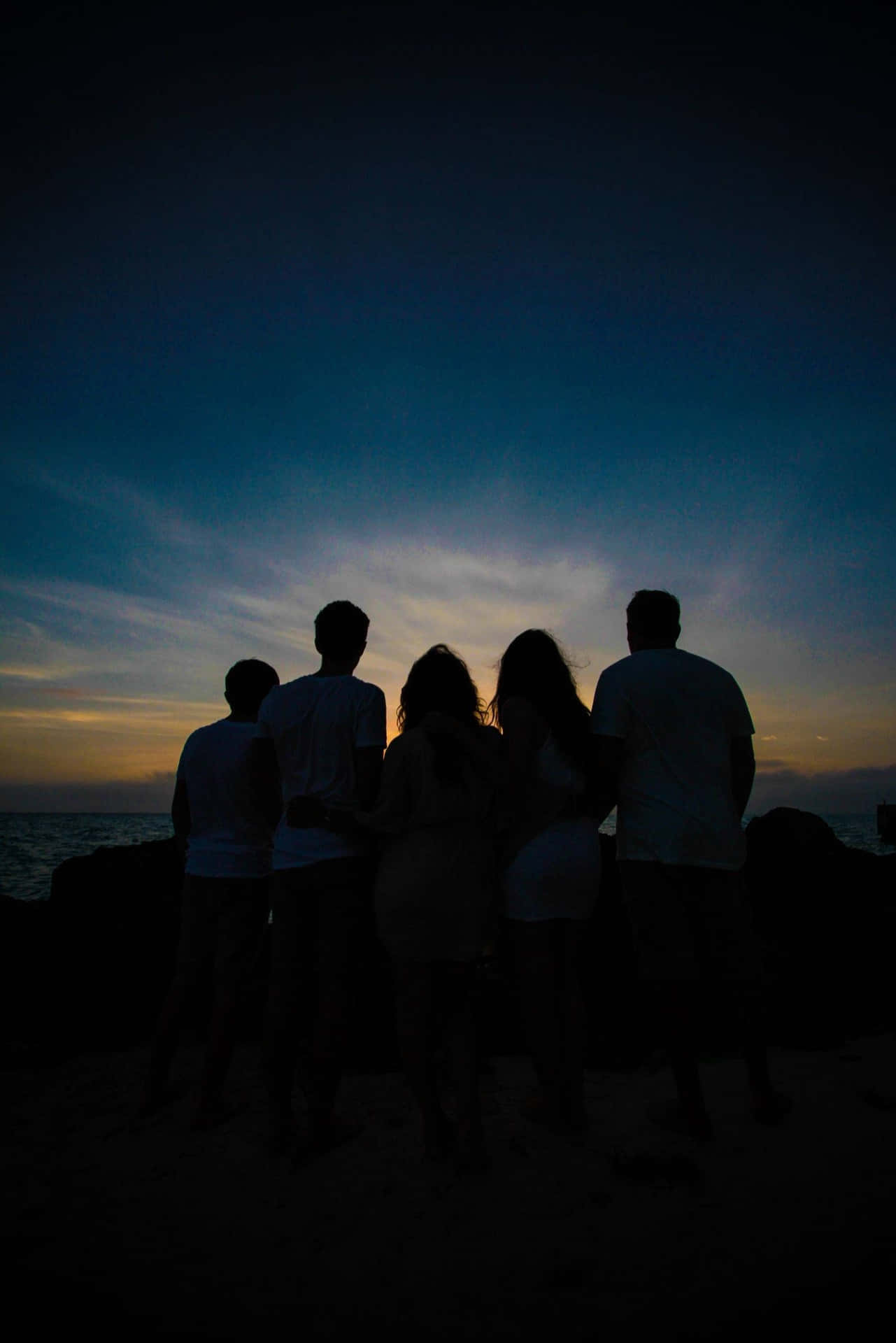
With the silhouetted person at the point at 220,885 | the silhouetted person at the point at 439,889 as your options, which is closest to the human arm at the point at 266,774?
the silhouetted person at the point at 220,885

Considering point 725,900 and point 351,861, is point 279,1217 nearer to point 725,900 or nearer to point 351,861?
point 351,861

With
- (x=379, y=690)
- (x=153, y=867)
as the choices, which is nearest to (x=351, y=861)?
(x=379, y=690)

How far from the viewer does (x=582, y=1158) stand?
3.01m

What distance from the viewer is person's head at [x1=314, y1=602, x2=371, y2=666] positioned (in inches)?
144

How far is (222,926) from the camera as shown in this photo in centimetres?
386

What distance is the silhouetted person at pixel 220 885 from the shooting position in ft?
12.6

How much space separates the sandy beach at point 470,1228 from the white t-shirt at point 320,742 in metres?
1.39

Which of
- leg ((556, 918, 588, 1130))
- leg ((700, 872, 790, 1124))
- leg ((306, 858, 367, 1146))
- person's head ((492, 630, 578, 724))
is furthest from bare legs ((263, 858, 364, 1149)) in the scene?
leg ((700, 872, 790, 1124))

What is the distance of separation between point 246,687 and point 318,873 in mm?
1379

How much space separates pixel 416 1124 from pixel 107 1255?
157 cm

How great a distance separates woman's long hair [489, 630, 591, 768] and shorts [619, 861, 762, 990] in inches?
27.4

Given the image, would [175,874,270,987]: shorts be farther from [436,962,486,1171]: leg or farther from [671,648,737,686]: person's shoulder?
[671,648,737,686]: person's shoulder

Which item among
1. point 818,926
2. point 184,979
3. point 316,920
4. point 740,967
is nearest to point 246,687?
point 316,920

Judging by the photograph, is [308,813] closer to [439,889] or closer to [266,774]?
[266,774]
